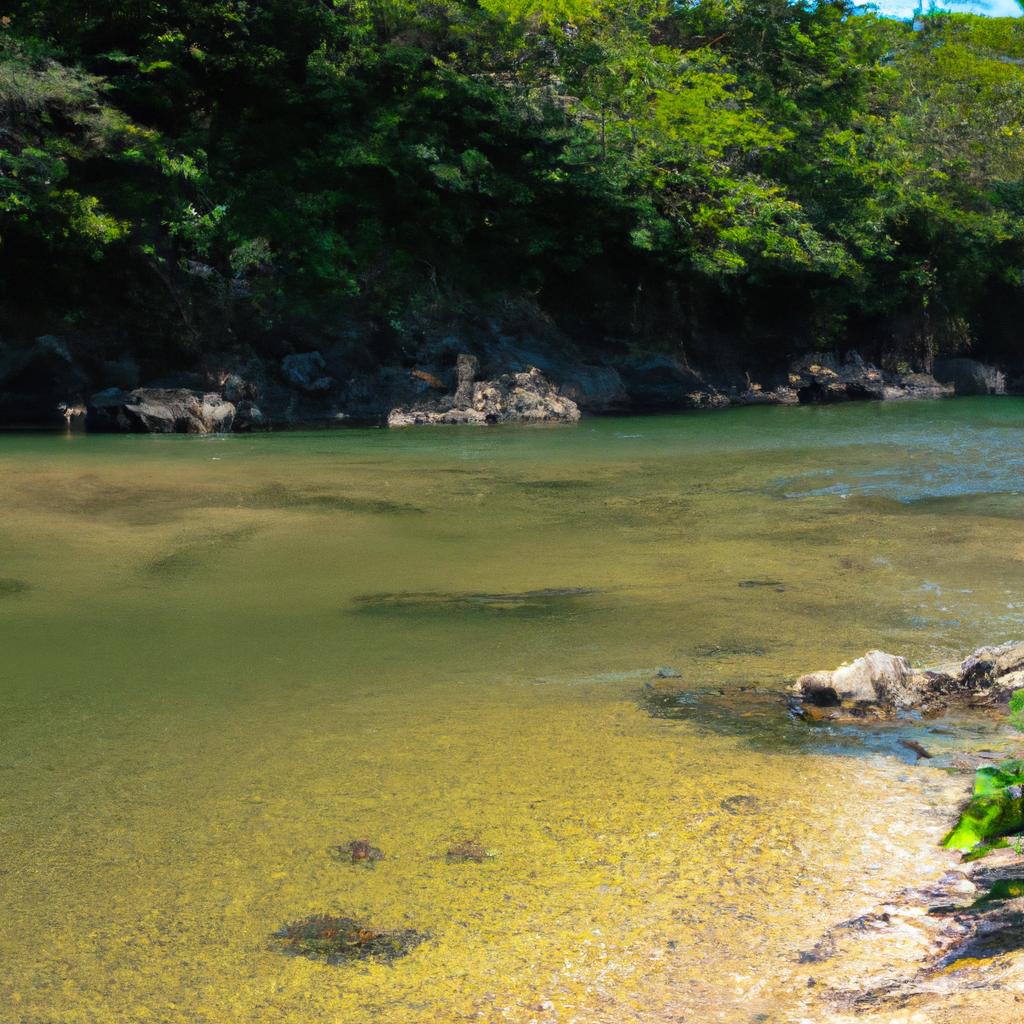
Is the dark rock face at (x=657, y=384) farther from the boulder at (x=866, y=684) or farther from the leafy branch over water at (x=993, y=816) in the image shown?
the leafy branch over water at (x=993, y=816)

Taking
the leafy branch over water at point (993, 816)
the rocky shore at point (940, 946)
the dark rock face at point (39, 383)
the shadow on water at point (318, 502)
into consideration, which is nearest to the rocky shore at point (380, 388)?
the dark rock face at point (39, 383)

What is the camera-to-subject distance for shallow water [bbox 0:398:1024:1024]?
271cm

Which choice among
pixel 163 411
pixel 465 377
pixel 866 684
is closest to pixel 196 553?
pixel 866 684

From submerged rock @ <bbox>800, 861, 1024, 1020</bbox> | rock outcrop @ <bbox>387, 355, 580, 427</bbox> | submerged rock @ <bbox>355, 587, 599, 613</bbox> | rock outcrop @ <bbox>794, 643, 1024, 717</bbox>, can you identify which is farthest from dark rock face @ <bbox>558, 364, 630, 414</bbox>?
submerged rock @ <bbox>800, 861, 1024, 1020</bbox>

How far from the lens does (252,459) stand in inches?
530

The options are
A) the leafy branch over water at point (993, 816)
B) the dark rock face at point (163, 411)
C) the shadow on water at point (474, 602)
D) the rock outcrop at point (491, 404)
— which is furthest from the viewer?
the rock outcrop at point (491, 404)

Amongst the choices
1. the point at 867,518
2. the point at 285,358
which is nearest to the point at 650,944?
the point at 867,518

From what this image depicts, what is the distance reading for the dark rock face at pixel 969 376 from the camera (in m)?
26.8

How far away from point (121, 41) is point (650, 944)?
20.0 metres

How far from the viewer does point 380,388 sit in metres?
19.8

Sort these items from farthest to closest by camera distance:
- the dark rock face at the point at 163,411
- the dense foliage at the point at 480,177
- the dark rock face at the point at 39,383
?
the dense foliage at the point at 480,177
the dark rock face at the point at 39,383
the dark rock face at the point at 163,411

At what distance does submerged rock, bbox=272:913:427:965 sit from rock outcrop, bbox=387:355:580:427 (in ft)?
53.9

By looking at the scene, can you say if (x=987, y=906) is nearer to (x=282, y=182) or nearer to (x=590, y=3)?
(x=282, y=182)

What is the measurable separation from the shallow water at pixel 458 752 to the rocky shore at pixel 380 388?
8.51 m
